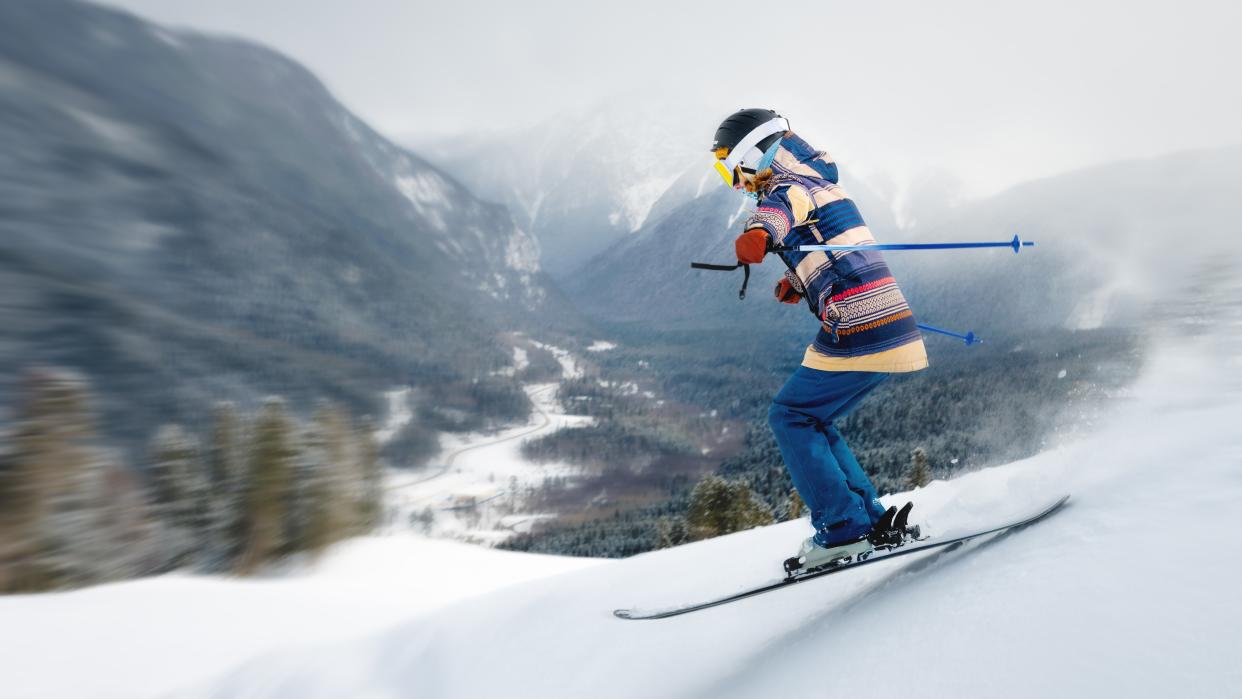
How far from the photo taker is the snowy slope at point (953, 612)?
85.1 inches

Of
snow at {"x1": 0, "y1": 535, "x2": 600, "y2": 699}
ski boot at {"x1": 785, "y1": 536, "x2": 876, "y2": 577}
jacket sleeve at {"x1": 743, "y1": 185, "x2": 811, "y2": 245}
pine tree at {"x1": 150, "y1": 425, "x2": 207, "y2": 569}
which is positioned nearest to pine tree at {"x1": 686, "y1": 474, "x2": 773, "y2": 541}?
snow at {"x1": 0, "y1": 535, "x2": 600, "y2": 699}

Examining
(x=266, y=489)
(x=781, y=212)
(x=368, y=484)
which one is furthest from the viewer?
(x=368, y=484)

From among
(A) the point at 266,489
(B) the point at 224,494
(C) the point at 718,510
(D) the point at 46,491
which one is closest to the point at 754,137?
(D) the point at 46,491

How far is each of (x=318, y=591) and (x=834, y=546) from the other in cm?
1791

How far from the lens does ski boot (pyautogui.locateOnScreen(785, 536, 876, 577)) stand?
392 cm

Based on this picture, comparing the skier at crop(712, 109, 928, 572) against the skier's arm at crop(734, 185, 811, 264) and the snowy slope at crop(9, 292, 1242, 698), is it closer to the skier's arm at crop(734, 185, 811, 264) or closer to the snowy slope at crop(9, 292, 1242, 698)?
the skier's arm at crop(734, 185, 811, 264)

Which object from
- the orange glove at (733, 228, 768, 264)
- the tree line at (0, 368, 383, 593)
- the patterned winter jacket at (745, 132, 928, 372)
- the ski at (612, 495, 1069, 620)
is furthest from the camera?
the tree line at (0, 368, 383, 593)

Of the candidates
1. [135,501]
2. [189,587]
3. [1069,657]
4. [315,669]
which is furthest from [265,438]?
[1069,657]

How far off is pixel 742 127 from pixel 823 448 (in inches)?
80.3

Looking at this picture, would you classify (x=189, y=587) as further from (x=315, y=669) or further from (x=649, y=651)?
(x=649, y=651)

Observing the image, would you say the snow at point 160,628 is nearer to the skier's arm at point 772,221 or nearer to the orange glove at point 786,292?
the orange glove at point 786,292

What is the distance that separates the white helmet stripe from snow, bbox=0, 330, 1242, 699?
2548 mm

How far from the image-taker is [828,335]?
13.0ft

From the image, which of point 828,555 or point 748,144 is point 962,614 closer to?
point 828,555
